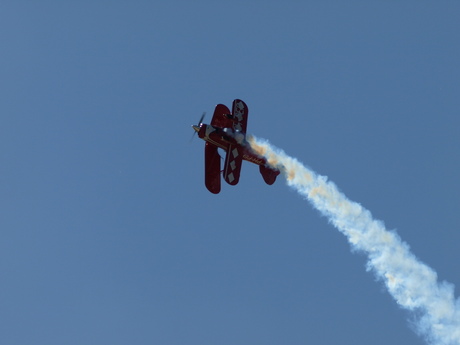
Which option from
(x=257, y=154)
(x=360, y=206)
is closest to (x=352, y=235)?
(x=360, y=206)

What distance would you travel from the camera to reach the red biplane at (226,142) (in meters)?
66.2

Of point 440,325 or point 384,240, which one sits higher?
point 384,240

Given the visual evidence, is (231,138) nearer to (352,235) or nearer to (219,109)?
(219,109)

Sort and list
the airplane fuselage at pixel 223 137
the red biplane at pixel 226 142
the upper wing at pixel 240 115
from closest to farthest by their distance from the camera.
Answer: the airplane fuselage at pixel 223 137
the red biplane at pixel 226 142
the upper wing at pixel 240 115

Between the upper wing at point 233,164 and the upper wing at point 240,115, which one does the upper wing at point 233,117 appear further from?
the upper wing at point 233,164

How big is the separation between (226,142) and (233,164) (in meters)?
1.21

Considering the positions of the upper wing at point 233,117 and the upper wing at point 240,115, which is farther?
the upper wing at point 240,115

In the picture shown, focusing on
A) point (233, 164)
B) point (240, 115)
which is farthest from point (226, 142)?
point (240, 115)

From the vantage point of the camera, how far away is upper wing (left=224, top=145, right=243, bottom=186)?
6619cm

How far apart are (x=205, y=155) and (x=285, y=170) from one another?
219 inches

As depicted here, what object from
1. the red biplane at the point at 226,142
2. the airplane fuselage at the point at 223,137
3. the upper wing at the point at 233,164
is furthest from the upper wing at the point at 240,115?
the upper wing at the point at 233,164

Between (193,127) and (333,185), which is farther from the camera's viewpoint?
(333,185)

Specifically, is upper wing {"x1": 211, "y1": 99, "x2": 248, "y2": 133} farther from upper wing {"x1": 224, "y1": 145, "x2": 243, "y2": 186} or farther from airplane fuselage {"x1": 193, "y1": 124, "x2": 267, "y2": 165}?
upper wing {"x1": 224, "y1": 145, "x2": 243, "y2": 186}

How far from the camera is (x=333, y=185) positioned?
70688 mm
